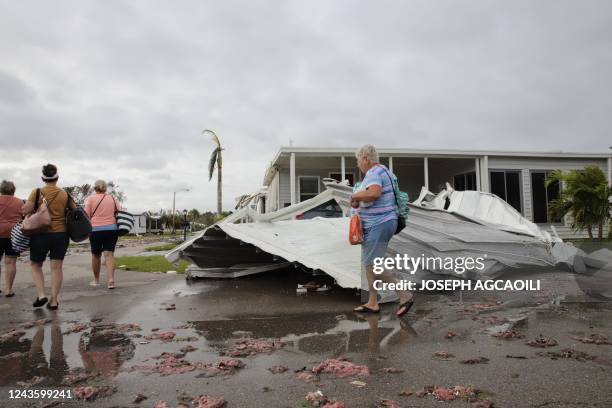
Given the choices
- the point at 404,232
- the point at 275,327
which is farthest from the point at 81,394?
the point at 404,232

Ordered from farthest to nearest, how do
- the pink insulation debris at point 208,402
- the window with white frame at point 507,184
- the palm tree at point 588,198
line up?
1. the window with white frame at point 507,184
2. the palm tree at point 588,198
3. the pink insulation debris at point 208,402

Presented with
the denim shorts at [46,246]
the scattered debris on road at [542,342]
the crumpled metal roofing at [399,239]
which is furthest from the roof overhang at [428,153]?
the scattered debris on road at [542,342]

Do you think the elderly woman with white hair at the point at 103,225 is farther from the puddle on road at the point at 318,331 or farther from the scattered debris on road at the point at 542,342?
the scattered debris on road at the point at 542,342

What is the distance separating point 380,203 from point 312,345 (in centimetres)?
174

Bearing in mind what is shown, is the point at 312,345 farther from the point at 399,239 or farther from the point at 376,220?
the point at 399,239

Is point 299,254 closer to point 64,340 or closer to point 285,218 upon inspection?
point 285,218

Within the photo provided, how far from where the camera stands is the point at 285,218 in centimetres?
689

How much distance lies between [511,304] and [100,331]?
4343mm

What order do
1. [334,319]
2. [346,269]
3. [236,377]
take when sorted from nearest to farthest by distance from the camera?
[236,377] < [334,319] < [346,269]

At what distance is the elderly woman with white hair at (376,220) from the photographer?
4.54 meters

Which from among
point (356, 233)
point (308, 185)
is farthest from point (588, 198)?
point (356, 233)

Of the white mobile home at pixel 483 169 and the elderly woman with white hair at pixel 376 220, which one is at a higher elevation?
the white mobile home at pixel 483 169

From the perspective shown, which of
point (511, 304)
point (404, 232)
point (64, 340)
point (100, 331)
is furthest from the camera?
point (404, 232)

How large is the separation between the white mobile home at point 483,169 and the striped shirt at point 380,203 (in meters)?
11.3
